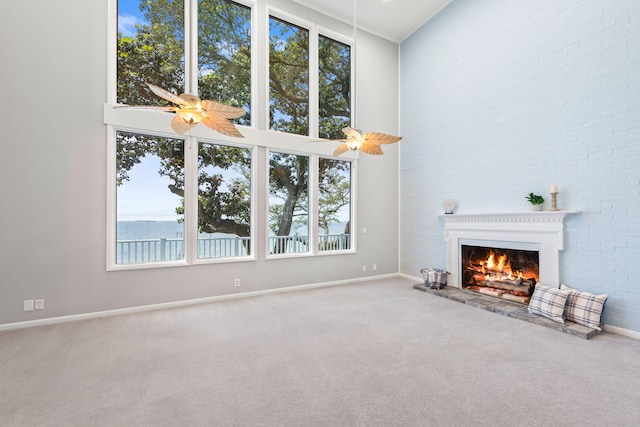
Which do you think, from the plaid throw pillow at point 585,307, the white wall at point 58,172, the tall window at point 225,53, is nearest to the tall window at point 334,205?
the tall window at point 225,53

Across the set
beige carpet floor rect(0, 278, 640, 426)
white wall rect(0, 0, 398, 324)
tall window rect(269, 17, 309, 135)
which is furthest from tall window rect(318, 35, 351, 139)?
Result: beige carpet floor rect(0, 278, 640, 426)

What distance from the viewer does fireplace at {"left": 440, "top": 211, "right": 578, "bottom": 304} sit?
13.8 feet

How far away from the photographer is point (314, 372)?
8.69 ft

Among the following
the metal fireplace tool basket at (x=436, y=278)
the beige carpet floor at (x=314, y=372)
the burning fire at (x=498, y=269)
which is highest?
the burning fire at (x=498, y=269)

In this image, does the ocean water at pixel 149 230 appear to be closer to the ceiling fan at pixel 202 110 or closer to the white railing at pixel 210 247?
the white railing at pixel 210 247

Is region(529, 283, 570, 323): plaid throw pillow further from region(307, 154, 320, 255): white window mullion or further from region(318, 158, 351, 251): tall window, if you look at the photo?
region(307, 154, 320, 255): white window mullion

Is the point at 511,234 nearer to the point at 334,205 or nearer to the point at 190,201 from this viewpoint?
the point at 334,205

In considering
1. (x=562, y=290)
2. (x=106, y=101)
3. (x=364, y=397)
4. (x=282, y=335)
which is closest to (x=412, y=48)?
(x=562, y=290)

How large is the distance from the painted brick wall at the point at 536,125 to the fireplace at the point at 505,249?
176 millimetres

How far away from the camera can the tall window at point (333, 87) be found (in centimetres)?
616

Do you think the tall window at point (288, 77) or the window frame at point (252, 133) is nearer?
the window frame at point (252, 133)

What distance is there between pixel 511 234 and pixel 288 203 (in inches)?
152

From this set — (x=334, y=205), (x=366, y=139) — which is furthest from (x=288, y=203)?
(x=366, y=139)

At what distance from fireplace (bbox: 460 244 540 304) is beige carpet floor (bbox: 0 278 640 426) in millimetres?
1020
